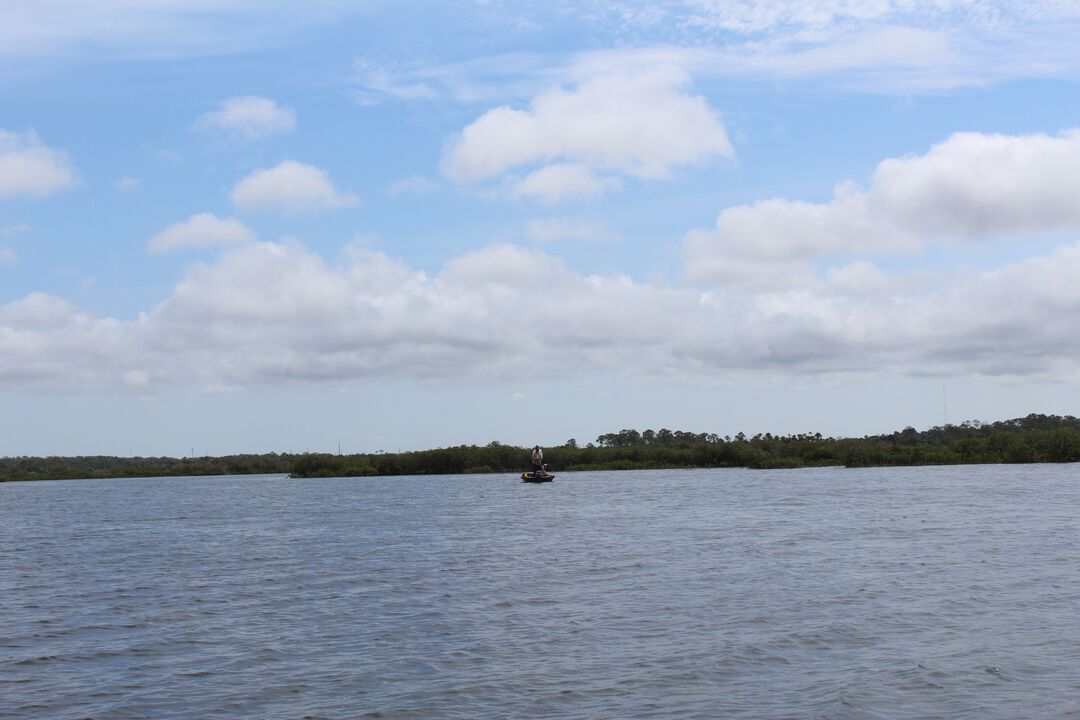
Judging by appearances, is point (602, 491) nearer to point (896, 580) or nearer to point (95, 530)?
point (95, 530)

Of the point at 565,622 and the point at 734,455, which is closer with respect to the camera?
the point at 565,622

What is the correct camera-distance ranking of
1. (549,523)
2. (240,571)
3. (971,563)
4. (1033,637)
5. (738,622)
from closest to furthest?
(1033,637) → (738,622) → (971,563) → (240,571) → (549,523)

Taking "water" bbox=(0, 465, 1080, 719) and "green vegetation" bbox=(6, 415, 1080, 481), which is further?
"green vegetation" bbox=(6, 415, 1080, 481)

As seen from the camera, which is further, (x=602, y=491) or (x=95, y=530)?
(x=602, y=491)

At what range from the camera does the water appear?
50.5 feet

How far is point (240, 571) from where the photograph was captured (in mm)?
33438

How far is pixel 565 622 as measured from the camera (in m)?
21.5

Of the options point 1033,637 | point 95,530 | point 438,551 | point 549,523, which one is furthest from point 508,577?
point 95,530

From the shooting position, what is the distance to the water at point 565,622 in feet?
50.5

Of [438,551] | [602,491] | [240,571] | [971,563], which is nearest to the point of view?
[971,563]

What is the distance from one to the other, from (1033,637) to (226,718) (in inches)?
561

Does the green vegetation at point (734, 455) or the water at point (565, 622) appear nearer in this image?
the water at point (565, 622)

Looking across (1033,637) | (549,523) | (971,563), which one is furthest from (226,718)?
(549,523)

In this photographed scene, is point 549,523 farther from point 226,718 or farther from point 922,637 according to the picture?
point 226,718
